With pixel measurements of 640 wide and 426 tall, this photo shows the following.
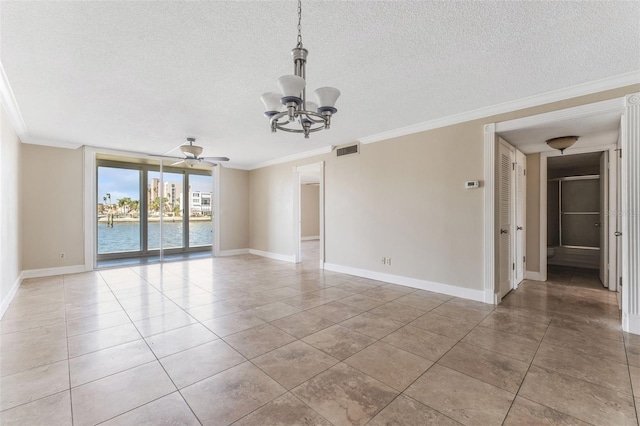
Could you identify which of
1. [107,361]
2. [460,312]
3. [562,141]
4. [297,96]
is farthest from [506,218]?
[107,361]

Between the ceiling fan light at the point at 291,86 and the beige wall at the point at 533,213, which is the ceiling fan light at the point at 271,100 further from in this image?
the beige wall at the point at 533,213

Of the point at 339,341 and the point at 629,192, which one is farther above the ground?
the point at 629,192

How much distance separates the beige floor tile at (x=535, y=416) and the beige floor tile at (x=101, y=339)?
323 centimetres

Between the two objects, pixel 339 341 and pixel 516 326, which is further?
pixel 516 326

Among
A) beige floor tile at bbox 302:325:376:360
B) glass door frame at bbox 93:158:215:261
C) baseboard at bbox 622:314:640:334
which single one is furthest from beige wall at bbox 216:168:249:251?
baseboard at bbox 622:314:640:334

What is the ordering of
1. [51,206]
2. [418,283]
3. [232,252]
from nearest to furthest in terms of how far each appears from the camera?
[418,283] → [51,206] → [232,252]

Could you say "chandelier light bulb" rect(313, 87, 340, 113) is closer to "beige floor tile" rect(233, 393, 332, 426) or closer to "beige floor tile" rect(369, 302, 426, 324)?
"beige floor tile" rect(233, 393, 332, 426)

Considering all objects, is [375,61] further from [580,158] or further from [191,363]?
[580,158]

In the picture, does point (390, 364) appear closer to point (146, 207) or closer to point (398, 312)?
point (398, 312)

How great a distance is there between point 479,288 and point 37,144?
27.2ft

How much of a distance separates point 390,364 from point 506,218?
10.7 feet

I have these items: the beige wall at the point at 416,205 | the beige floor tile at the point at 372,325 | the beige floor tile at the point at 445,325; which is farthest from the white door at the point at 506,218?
the beige floor tile at the point at 372,325

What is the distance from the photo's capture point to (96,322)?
3223 mm

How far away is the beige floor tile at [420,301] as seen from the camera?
370 centimetres
